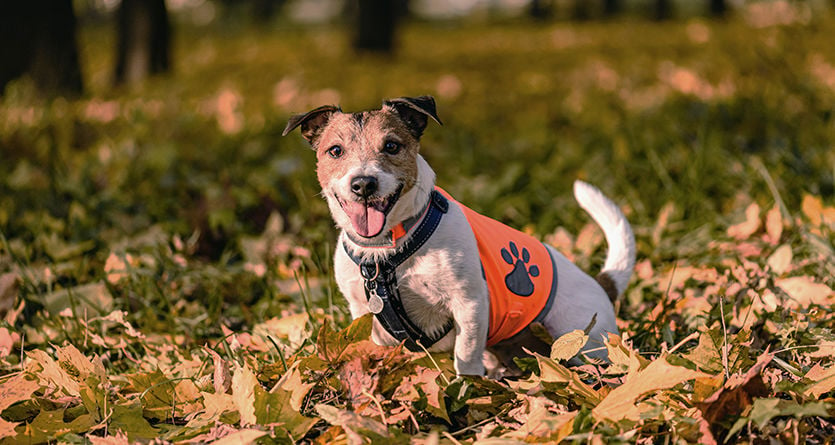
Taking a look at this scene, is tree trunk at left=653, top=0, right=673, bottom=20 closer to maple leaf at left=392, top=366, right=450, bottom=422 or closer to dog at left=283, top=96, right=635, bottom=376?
dog at left=283, top=96, right=635, bottom=376

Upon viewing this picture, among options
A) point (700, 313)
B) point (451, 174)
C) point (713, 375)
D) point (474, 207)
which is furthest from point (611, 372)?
point (451, 174)

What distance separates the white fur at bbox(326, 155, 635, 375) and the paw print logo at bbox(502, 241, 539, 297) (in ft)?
0.54

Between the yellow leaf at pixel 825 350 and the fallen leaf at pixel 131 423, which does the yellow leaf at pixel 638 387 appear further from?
the fallen leaf at pixel 131 423

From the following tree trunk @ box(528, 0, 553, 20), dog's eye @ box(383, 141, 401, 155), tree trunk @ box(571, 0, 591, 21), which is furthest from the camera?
tree trunk @ box(528, 0, 553, 20)

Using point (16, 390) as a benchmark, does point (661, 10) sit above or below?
below

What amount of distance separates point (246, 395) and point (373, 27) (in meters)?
13.4

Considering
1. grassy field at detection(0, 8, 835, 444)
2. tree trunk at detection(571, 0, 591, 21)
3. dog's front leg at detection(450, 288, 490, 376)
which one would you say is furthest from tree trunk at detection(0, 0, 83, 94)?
tree trunk at detection(571, 0, 591, 21)

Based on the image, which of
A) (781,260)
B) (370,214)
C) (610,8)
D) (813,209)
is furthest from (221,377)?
(610,8)

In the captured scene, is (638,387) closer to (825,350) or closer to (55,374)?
(825,350)

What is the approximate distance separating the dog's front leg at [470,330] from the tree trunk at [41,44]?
28.0 ft

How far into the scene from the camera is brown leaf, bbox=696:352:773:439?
1.98 metres

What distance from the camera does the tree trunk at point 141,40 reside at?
10.7 meters

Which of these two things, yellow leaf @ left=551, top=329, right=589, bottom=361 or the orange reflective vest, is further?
the orange reflective vest

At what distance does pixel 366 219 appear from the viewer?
243cm
